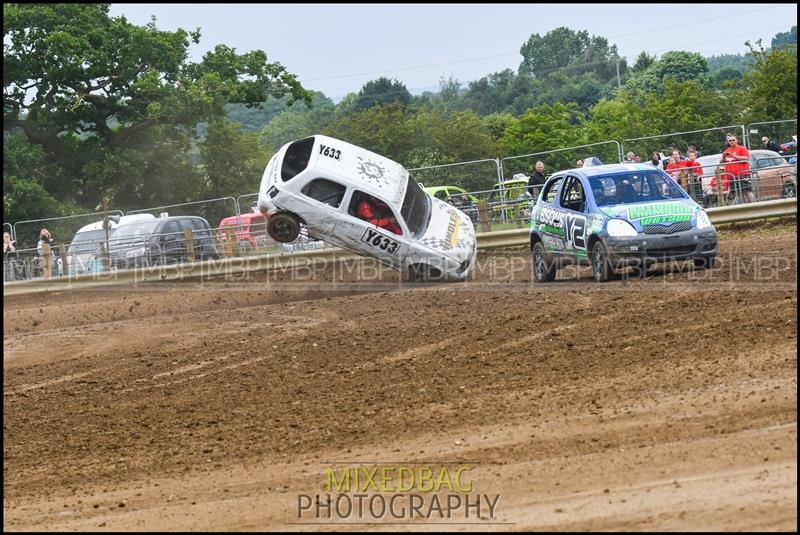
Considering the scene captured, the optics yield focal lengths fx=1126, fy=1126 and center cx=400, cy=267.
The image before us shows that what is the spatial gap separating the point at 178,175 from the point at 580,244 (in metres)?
25.8

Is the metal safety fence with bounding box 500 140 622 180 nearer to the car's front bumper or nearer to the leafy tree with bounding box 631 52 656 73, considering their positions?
the car's front bumper

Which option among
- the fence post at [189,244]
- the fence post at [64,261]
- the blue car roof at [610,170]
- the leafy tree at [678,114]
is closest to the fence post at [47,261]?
the fence post at [64,261]

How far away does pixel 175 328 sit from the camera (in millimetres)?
17938

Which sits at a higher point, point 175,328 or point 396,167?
point 396,167

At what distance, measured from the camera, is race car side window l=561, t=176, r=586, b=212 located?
17188 millimetres

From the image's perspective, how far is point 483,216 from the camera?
24891 millimetres

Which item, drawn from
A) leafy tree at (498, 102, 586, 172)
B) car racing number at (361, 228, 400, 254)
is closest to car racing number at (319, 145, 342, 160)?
car racing number at (361, 228, 400, 254)

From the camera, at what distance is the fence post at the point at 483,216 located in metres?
24.7

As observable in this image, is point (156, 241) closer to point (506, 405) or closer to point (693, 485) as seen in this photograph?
point (506, 405)

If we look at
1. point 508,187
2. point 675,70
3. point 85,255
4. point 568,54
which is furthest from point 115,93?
point 568,54

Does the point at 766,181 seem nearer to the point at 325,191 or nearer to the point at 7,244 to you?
the point at 325,191

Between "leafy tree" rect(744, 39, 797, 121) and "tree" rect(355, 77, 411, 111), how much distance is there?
49283 mm

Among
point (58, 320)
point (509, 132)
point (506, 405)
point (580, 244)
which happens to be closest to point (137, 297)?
point (58, 320)

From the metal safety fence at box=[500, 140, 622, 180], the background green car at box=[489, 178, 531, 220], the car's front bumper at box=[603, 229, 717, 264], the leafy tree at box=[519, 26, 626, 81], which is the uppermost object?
the leafy tree at box=[519, 26, 626, 81]
